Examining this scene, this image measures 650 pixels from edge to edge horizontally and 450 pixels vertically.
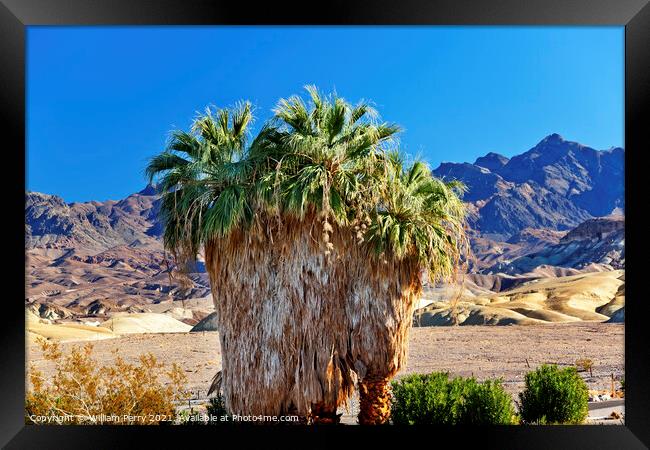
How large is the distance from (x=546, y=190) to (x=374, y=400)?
4079cm

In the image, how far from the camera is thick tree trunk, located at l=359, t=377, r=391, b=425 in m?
6.91

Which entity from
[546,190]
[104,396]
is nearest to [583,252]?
[546,190]

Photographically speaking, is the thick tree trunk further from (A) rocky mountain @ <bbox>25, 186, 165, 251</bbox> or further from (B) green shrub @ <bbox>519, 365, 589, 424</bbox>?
(A) rocky mountain @ <bbox>25, 186, 165, 251</bbox>

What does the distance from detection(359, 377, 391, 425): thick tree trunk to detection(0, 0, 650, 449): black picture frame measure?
4.64 ft

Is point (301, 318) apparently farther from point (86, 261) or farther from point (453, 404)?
point (86, 261)

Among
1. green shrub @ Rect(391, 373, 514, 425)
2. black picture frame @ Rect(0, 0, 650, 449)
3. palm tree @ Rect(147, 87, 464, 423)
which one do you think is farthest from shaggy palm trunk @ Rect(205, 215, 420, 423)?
black picture frame @ Rect(0, 0, 650, 449)

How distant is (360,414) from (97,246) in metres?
27.3

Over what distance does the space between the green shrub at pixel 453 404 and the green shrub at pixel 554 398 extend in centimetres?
91

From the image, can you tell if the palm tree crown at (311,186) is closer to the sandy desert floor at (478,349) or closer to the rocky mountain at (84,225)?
the sandy desert floor at (478,349)

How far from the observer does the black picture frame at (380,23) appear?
17.5 feet

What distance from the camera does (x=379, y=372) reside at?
22.4 ft

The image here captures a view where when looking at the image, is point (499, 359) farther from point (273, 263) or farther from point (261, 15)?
point (261, 15)
